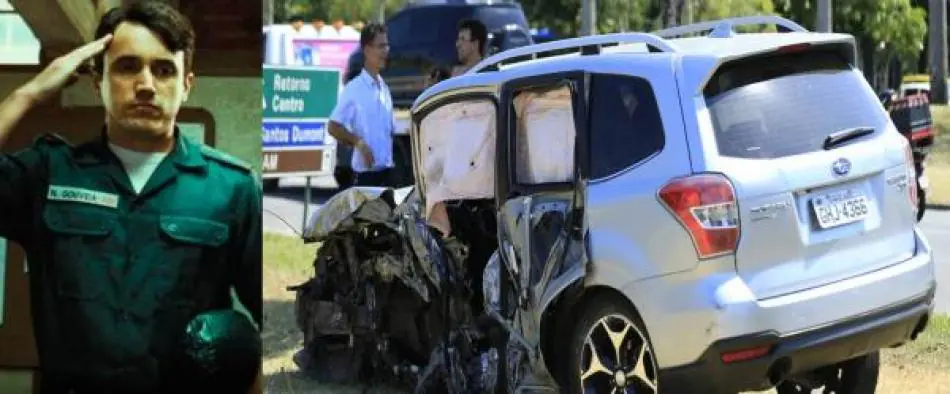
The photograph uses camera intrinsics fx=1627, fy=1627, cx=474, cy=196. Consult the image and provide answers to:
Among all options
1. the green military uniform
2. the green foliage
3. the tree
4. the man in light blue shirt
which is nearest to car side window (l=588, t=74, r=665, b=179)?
the green military uniform

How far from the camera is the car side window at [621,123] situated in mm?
6637

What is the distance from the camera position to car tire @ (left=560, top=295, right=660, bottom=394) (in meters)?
6.58

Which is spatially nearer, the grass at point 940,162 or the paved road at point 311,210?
the paved road at point 311,210

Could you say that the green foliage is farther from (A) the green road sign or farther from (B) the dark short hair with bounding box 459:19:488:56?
(B) the dark short hair with bounding box 459:19:488:56

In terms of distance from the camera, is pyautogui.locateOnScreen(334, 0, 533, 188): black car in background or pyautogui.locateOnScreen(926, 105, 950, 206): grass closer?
pyautogui.locateOnScreen(926, 105, 950, 206): grass

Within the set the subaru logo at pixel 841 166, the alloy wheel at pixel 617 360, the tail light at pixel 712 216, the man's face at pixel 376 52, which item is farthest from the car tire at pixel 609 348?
the man's face at pixel 376 52

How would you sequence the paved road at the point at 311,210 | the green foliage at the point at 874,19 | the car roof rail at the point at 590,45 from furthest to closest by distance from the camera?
the green foliage at the point at 874,19, the paved road at the point at 311,210, the car roof rail at the point at 590,45

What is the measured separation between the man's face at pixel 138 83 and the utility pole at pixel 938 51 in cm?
3275

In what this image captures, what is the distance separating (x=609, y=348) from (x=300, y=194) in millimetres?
16292

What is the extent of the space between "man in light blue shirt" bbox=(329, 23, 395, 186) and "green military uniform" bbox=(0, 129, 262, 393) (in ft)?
20.6

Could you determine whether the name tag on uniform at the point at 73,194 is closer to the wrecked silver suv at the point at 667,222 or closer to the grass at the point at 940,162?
the wrecked silver suv at the point at 667,222

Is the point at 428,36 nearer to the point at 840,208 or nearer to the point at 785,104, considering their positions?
the point at 785,104

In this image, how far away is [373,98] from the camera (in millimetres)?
10328

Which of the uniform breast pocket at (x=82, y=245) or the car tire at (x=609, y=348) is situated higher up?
the uniform breast pocket at (x=82, y=245)
